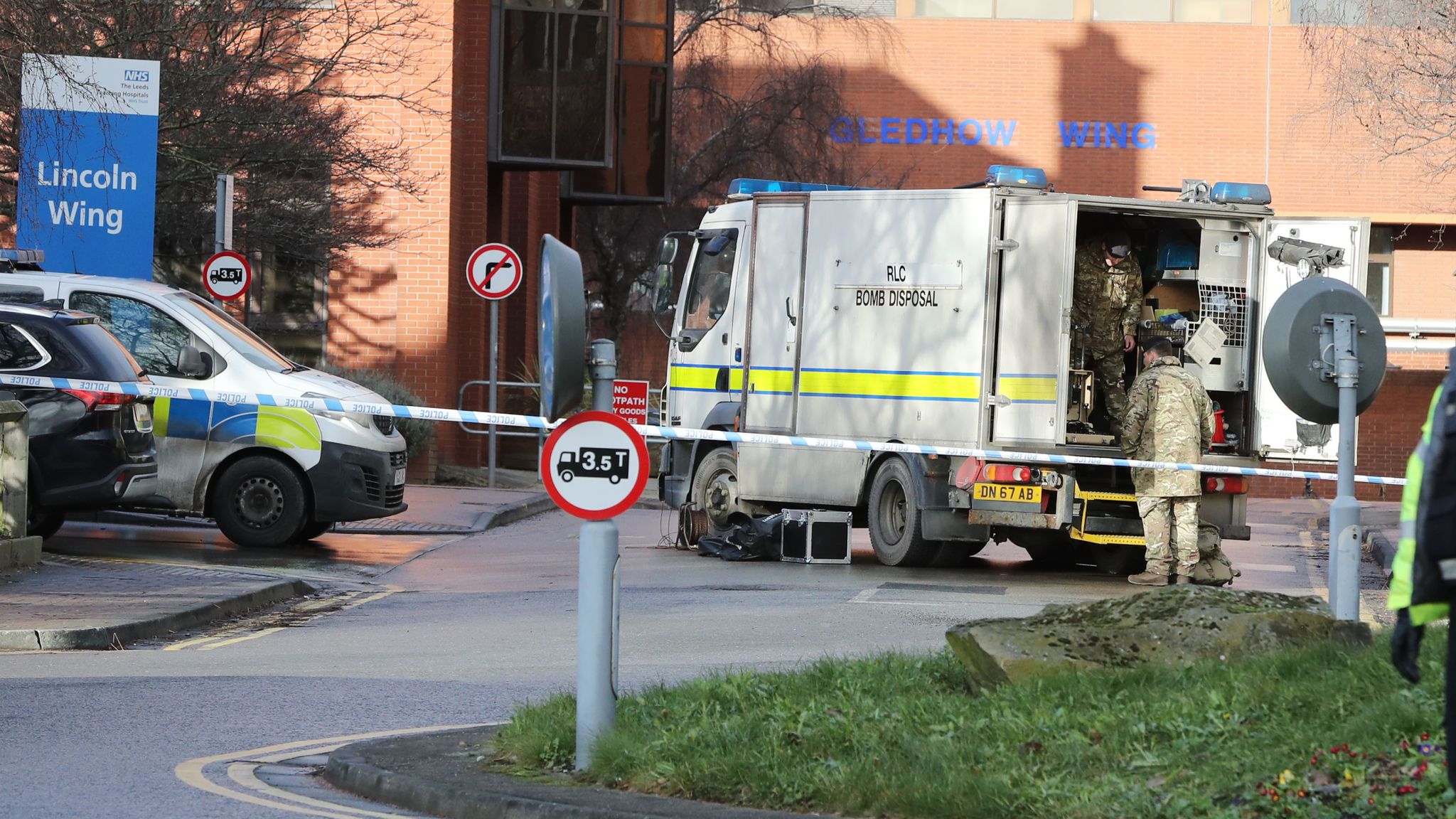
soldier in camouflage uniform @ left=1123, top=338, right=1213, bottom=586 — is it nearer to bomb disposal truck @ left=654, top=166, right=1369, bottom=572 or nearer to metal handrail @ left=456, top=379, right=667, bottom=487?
bomb disposal truck @ left=654, top=166, right=1369, bottom=572

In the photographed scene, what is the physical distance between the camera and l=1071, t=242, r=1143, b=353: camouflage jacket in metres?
15.6

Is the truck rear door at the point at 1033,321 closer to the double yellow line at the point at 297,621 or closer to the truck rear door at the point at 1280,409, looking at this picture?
the truck rear door at the point at 1280,409

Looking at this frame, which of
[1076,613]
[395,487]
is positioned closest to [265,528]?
[395,487]

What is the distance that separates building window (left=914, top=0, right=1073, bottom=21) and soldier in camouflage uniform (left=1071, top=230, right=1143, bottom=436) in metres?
29.7

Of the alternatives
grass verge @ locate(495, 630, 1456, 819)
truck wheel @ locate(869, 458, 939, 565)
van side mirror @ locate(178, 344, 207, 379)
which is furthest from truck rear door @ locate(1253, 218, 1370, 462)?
grass verge @ locate(495, 630, 1456, 819)

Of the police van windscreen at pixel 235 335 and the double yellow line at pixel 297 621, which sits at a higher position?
the police van windscreen at pixel 235 335

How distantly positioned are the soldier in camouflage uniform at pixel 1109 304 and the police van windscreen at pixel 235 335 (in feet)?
21.4

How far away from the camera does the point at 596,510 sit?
6754mm

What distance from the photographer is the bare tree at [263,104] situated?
61.1ft

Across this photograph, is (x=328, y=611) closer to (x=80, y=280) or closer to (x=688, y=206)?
(x=80, y=280)

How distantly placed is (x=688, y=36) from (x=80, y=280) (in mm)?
22468

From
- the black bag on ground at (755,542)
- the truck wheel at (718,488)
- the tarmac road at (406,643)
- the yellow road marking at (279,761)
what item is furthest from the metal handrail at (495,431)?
the yellow road marking at (279,761)

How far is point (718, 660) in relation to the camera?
10.1 metres

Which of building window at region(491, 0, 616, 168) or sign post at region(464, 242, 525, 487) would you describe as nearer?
sign post at region(464, 242, 525, 487)
